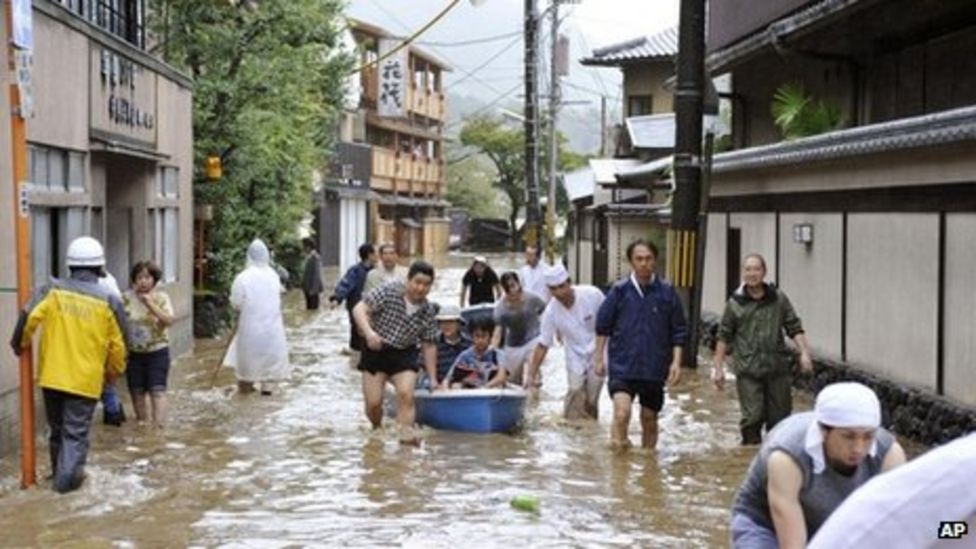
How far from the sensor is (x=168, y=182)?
2109 centimetres

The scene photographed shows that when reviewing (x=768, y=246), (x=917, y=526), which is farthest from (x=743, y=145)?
(x=917, y=526)

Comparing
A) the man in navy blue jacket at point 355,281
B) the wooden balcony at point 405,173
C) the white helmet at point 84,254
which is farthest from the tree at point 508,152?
the white helmet at point 84,254

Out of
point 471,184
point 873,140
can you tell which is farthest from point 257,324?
point 471,184

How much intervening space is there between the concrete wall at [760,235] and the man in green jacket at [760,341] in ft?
23.9

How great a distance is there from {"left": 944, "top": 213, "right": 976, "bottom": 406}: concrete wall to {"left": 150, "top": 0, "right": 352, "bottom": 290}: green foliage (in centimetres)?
1444

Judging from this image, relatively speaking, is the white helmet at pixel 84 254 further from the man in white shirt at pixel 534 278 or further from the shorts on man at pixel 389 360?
the man in white shirt at pixel 534 278

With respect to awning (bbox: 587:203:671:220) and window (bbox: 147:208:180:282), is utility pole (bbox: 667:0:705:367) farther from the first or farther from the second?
awning (bbox: 587:203:671:220)

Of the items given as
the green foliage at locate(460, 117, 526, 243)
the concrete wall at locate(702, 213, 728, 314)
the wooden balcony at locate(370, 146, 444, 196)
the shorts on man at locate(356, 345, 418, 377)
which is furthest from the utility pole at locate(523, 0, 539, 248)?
the green foliage at locate(460, 117, 526, 243)

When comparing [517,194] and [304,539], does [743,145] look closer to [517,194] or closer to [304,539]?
[304,539]

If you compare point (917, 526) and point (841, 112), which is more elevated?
point (841, 112)

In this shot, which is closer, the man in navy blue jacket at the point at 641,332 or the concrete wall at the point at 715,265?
the man in navy blue jacket at the point at 641,332

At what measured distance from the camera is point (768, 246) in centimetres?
2023

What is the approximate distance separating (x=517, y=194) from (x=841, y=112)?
6242 cm

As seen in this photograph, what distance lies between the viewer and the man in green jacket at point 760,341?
1143cm
